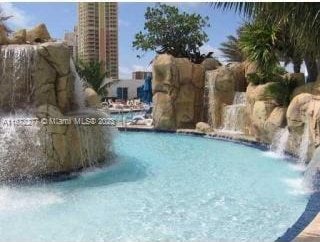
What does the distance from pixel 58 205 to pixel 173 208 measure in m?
2.03

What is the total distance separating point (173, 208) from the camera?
22.9 ft

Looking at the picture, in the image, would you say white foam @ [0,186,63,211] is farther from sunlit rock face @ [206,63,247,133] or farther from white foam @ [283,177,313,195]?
sunlit rock face @ [206,63,247,133]

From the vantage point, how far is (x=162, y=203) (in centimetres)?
729

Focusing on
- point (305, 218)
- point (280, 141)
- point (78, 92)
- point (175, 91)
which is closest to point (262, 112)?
point (280, 141)

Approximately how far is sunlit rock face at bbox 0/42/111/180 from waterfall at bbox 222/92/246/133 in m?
7.77

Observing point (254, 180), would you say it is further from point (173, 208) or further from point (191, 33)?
point (191, 33)

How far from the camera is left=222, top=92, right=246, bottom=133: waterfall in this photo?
17.0 m

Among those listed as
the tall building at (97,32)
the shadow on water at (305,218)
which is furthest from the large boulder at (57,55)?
the tall building at (97,32)

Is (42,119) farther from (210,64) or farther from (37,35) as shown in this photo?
(210,64)

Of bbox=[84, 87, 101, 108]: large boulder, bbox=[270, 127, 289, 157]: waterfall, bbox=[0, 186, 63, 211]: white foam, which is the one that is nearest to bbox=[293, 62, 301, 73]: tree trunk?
bbox=[270, 127, 289, 157]: waterfall

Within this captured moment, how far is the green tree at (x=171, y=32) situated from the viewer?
2780 centimetres

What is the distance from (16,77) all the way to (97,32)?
29.3m

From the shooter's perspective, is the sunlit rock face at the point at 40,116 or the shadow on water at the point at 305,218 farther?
the sunlit rock face at the point at 40,116

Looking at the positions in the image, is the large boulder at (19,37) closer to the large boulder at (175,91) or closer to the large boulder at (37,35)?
the large boulder at (37,35)
